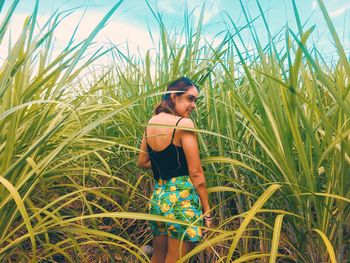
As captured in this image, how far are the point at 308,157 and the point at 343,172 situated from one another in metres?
0.11

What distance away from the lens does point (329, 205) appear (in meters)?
1.26

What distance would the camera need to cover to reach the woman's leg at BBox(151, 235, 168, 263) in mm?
1896

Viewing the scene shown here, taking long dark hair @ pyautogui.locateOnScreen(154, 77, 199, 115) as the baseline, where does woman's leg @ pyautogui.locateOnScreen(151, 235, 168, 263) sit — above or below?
below

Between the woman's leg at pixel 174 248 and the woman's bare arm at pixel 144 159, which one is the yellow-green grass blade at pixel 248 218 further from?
the woman's bare arm at pixel 144 159

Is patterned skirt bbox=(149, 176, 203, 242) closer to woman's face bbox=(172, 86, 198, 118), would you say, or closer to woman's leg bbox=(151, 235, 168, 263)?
woman's leg bbox=(151, 235, 168, 263)

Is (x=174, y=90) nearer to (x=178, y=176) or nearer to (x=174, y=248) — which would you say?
(x=178, y=176)

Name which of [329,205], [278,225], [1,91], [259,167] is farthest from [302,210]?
[1,91]

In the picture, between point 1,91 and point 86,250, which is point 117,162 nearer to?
point 86,250

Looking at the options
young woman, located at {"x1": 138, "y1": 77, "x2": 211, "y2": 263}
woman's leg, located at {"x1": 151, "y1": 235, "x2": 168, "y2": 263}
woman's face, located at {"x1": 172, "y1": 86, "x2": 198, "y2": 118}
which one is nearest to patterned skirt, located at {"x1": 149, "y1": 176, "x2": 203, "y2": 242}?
young woman, located at {"x1": 138, "y1": 77, "x2": 211, "y2": 263}

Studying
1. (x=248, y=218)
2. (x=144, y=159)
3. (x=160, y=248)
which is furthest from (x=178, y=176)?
(x=248, y=218)

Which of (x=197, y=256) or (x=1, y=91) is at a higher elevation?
(x=1, y=91)

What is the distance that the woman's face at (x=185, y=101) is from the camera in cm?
183

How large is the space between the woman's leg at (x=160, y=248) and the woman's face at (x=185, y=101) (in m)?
0.55

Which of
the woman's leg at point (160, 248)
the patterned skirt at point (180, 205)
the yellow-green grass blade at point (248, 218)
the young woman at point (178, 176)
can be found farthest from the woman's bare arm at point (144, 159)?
the yellow-green grass blade at point (248, 218)
